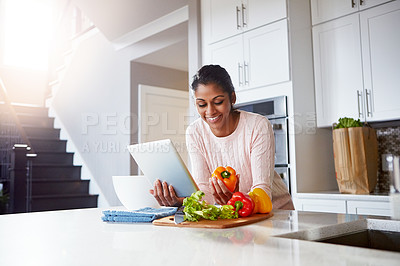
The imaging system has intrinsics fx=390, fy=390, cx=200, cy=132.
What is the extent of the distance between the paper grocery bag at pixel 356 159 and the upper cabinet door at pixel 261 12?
100 centimetres

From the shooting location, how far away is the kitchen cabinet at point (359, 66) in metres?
2.66

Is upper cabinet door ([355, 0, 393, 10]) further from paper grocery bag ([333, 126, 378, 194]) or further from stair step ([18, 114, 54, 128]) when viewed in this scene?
stair step ([18, 114, 54, 128])

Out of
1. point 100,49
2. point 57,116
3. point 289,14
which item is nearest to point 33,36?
point 57,116

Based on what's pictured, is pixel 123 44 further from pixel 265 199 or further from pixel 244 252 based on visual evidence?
pixel 244 252

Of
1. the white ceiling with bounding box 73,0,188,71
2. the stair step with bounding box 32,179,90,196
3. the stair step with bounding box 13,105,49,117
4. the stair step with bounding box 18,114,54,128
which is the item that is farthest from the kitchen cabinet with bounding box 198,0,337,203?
the stair step with bounding box 13,105,49,117

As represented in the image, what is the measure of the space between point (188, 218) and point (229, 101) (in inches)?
28.7

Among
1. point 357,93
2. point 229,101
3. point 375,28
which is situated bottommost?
point 229,101

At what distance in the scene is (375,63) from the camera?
108 inches

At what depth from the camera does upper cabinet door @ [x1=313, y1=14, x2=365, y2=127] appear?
2826mm

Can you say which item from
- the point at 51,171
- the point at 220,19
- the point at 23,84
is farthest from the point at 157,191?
the point at 23,84

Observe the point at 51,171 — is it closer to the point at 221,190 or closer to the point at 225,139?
the point at 225,139

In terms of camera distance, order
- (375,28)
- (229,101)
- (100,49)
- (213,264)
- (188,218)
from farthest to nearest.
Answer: (100,49), (375,28), (229,101), (188,218), (213,264)

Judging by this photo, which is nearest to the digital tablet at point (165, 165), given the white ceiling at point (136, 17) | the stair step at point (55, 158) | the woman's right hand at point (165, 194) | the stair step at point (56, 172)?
the woman's right hand at point (165, 194)

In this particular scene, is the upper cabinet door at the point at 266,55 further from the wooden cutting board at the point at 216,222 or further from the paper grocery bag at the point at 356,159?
the wooden cutting board at the point at 216,222
